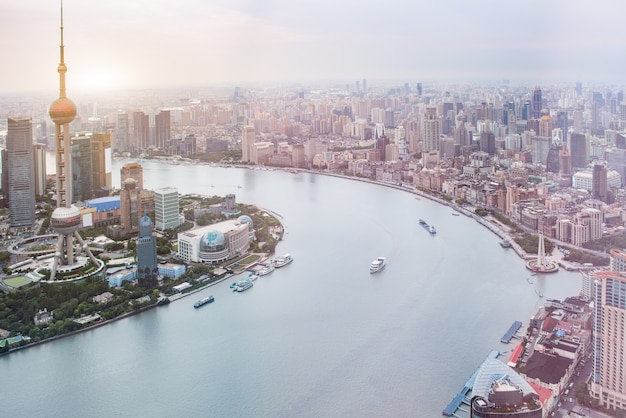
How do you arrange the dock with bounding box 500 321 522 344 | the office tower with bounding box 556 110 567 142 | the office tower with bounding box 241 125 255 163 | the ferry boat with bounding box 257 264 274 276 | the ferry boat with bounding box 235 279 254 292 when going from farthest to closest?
1. the office tower with bounding box 241 125 255 163
2. the office tower with bounding box 556 110 567 142
3. the ferry boat with bounding box 257 264 274 276
4. the ferry boat with bounding box 235 279 254 292
5. the dock with bounding box 500 321 522 344

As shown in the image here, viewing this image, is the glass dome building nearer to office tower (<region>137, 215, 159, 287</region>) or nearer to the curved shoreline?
the curved shoreline

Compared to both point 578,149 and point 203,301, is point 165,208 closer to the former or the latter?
point 203,301

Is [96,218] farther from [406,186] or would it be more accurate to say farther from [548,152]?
[548,152]

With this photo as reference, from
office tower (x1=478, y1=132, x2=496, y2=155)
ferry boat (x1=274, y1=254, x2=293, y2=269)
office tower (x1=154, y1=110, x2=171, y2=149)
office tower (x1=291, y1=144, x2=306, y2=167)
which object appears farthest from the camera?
office tower (x1=154, y1=110, x2=171, y2=149)

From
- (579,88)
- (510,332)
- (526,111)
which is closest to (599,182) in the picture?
(579,88)

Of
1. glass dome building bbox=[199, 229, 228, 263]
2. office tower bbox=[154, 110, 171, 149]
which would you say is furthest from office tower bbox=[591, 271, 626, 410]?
office tower bbox=[154, 110, 171, 149]

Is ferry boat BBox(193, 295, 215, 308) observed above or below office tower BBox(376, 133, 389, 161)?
below

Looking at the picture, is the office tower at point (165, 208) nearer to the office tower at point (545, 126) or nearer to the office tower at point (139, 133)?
the office tower at point (545, 126)
